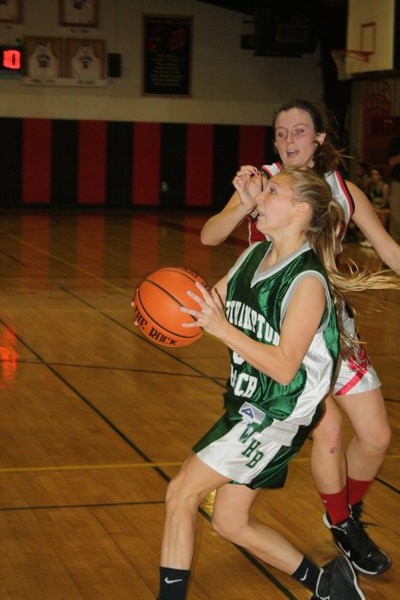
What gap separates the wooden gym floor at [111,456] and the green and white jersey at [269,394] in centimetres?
54

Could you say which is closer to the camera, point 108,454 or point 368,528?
point 368,528

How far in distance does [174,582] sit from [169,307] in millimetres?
803

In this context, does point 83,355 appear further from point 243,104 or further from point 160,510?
point 243,104

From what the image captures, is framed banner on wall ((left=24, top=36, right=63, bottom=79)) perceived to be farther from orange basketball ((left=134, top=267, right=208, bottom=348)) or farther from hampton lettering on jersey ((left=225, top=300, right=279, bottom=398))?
hampton lettering on jersey ((left=225, top=300, right=279, bottom=398))

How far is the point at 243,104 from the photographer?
20.9 metres

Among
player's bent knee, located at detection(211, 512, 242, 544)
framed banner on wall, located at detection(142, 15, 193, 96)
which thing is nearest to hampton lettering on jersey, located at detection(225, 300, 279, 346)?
player's bent knee, located at detection(211, 512, 242, 544)

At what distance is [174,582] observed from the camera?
3.01 meters

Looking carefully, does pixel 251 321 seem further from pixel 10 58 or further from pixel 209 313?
pixel 10 58

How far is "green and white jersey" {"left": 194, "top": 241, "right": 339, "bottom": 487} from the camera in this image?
10.0 feet

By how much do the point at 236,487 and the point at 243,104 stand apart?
18.3 m

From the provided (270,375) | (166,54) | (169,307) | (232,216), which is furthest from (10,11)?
(270,375)

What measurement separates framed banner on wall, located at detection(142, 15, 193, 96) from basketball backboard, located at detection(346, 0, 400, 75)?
13.6 ft

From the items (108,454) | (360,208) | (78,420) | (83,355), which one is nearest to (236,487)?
(360,208)

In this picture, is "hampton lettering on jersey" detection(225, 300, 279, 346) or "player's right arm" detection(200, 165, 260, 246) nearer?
"hampton lettering on jersey" detection(225, 300, 279, 346)
